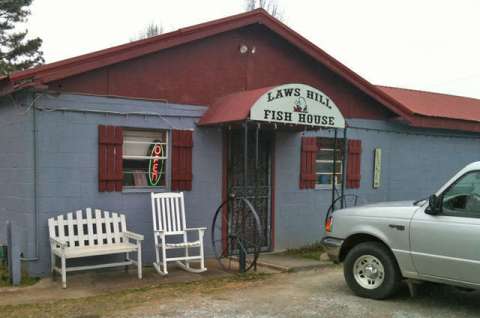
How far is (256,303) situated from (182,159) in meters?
3.22

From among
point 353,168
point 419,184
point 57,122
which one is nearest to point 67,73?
point 57,122

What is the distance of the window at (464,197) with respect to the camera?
5.61 metres

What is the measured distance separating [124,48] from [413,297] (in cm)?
544

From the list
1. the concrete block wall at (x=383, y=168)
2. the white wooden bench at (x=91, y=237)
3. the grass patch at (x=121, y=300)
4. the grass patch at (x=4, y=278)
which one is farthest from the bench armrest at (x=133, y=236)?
the concrete block wall at (x=383, y=168)

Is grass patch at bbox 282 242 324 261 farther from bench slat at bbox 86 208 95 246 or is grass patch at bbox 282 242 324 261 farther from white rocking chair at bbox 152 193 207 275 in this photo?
bench slat at bbox 86 208 95 246

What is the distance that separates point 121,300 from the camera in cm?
641

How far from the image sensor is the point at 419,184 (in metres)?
12.5

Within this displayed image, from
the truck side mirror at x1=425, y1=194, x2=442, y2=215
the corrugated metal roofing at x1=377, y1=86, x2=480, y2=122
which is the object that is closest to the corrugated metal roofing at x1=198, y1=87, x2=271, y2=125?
the truck side mirror at x1=425, y1=194, x2=442, y2=215

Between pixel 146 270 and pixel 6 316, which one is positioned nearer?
pixel 6 316

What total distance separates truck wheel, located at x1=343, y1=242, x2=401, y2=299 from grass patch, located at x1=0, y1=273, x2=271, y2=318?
5.06ft

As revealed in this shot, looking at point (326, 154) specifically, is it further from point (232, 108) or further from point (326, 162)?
point (232, 108)

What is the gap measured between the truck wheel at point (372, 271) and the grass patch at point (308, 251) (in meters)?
2.64

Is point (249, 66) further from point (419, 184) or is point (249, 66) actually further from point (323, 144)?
point (419, 184)

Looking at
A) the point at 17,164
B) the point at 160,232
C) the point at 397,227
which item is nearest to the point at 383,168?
the point at 397,227
